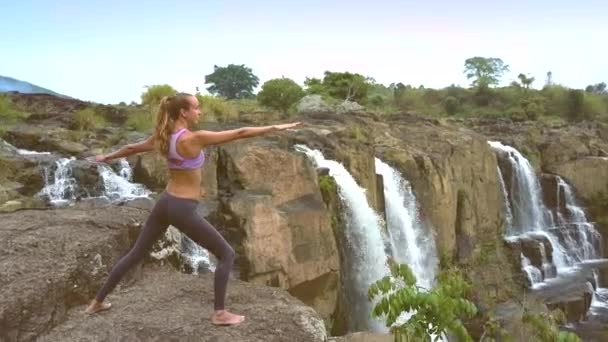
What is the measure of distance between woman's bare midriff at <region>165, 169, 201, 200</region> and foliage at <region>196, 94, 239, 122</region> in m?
13.5

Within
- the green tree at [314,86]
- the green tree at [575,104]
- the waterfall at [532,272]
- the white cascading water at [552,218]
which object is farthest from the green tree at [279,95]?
the green tree at [575,104]

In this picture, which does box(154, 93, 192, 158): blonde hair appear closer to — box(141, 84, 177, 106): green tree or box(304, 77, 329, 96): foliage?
box(141, 84, 177, 106): green tree

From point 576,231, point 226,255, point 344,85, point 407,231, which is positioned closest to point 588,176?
point 576,231

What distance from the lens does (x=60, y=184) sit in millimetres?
10000

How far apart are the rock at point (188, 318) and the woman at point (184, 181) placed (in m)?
0.17

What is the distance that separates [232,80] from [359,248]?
40437 mm

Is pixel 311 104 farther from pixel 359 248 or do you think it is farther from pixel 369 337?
pixel 369 337

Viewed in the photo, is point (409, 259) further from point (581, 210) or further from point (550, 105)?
point (550, 105)

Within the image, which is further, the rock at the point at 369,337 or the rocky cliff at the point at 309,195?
the rocky cliff at the point at 309,195

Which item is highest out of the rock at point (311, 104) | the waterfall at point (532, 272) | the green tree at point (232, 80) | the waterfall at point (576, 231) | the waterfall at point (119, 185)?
the green tree at point (232, 80)

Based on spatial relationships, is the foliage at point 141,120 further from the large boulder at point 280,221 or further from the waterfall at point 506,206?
the waterfall at point 506,206

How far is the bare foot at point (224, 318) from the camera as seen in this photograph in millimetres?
3910

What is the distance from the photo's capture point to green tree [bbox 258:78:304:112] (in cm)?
2809

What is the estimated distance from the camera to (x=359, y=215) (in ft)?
39.9
